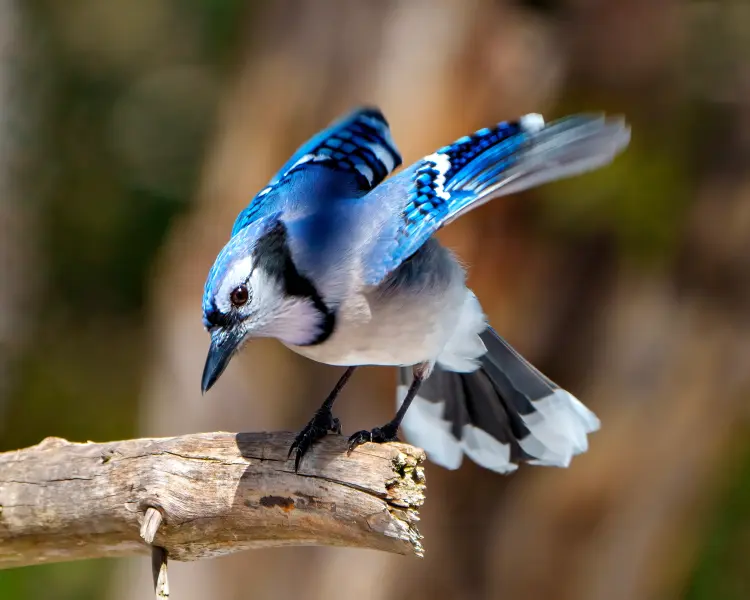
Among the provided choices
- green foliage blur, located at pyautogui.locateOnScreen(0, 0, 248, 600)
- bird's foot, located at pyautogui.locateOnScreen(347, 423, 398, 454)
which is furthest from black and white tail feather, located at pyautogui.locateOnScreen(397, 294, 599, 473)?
green foliage blur, located at pyautogui.locateOnScreen(0, 0, 248, 600)

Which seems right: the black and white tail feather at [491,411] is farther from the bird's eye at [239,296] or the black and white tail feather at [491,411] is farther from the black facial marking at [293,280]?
the bird's eye at [239,296]

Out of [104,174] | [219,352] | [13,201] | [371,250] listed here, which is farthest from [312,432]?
[104,174]

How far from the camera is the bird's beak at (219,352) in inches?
83.4

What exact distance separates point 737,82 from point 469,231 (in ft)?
4.77

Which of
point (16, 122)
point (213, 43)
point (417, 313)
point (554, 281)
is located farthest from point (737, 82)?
point (213, 43)

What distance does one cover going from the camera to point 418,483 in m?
2.08

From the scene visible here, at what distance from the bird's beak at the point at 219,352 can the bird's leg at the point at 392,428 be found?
0.33 meters

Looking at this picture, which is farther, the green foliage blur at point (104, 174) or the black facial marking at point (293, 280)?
the green foliage blur at point (104, 174)

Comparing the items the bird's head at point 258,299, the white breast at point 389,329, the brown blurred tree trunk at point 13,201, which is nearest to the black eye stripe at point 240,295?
the bird's head at point 258,299

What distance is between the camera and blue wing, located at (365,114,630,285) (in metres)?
2.16

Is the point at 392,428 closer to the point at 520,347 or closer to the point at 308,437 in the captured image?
the point at 308,437

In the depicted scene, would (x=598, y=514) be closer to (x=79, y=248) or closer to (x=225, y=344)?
(x=225, y=344)

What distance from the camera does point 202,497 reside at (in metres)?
2.23

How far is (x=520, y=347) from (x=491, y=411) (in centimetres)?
154
